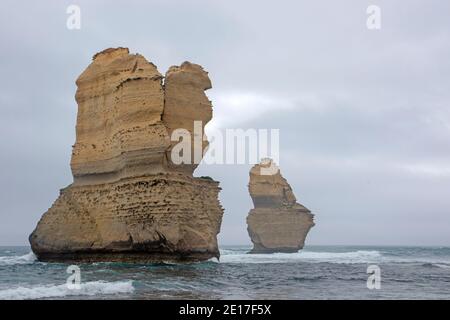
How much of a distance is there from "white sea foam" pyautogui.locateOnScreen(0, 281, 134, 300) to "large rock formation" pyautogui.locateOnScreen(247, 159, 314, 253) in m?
50.2

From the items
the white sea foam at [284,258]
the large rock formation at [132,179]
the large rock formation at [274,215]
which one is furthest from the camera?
the large rock formation at [274,215]

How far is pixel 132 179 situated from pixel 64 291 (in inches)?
569

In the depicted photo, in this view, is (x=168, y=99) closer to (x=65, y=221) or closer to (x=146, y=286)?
(x=65, y=221)

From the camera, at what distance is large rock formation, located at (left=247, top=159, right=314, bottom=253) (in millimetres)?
69688

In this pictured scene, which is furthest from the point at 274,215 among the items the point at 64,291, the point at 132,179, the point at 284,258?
the point at 64,291

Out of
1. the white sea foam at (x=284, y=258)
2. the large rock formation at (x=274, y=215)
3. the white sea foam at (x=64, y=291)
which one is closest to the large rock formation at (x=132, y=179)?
the white sea foam at (x=64, y=291)

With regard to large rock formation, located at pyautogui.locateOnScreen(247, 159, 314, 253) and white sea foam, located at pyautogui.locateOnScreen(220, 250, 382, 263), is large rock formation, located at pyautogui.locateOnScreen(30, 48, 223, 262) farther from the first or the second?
large rock formation, located at pyautogui.locateOnScreen(247, 159, 314, 253)

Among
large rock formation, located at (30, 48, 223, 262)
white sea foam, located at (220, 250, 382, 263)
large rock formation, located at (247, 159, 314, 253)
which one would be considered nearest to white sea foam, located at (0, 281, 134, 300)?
large rock formation, located at (30, 48, 223, 262)

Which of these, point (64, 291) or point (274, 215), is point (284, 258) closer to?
point (274, 215)

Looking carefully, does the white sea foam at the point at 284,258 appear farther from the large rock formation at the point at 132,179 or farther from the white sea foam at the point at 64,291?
the white sea foam at the point at 64,291

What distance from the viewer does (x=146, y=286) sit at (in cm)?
2022

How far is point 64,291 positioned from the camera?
18.7m

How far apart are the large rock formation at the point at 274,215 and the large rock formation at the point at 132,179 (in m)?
32.6

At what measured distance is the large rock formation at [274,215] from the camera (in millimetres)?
69688
